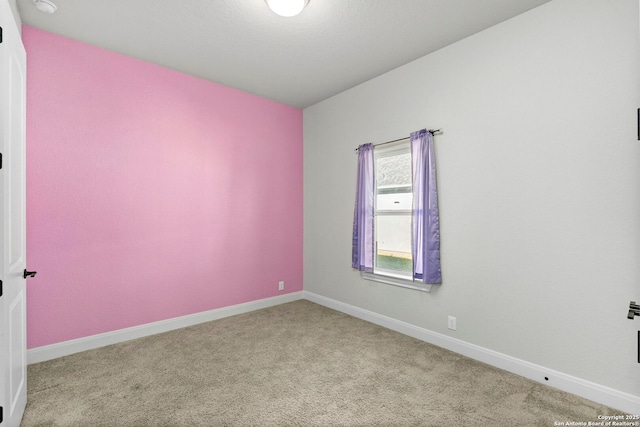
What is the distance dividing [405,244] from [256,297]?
2137mm

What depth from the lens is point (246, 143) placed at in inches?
164

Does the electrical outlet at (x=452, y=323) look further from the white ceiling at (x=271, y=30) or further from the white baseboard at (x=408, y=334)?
the white ceiling at (x=271, y=30)

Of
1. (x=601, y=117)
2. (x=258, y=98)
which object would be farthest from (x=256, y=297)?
(x=601, y=117)

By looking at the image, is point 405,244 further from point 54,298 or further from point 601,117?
point 54,298

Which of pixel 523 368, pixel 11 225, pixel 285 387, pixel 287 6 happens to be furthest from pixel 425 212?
pixel 11 225

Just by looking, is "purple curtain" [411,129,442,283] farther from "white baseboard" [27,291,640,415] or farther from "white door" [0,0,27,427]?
"white door" [0,0,27,427]

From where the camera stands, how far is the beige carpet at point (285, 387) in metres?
1.97

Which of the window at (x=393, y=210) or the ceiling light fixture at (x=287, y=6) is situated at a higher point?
the ceiling light fixture at (x=287, y=6)

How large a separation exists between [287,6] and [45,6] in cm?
188

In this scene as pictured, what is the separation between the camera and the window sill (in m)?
3.17

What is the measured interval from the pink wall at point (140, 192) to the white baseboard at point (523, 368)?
1896mm

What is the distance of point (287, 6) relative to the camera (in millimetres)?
2268

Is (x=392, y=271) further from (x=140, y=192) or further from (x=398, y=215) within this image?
(x=140, y=192)

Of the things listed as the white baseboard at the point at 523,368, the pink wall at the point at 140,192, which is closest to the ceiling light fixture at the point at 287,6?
the pink wall at the point at 140,192
